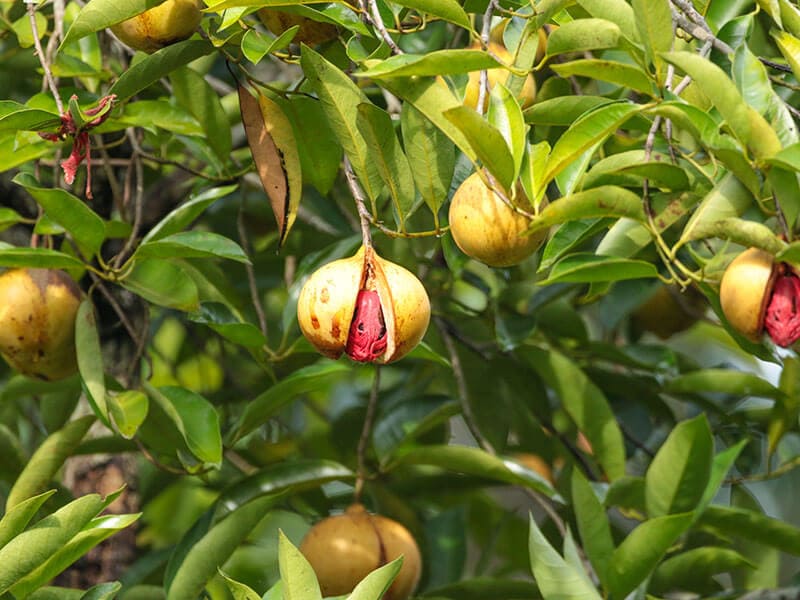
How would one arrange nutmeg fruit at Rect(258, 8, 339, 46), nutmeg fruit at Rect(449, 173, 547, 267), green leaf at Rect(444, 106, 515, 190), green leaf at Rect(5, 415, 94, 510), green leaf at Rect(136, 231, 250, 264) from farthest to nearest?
green leaf at Rect(5, 415, 94, 510), green leaf at Rect(136, 231, 250, 264), nutmeg fruit at Rect(258, 8, 339, 46), nutmeg fruit at Rect(449, 173, 547, 267), green leaf at Rect(444, 106, 515, 190)

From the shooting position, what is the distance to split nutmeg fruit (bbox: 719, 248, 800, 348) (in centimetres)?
90

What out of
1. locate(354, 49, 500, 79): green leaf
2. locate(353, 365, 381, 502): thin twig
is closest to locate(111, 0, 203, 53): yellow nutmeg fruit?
locate(354, 49, 500, 79): green leaf

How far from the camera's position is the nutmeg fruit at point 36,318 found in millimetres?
1277

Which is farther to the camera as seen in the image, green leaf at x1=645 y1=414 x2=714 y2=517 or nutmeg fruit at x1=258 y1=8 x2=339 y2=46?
green leaf at x1=645 y1=414 x2=714 y2=517

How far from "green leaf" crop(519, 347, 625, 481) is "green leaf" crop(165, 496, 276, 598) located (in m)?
0.45

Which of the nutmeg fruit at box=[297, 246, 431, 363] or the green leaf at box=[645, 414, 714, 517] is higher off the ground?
the nutmeg fruit at box=[297, 246, 431, 363]

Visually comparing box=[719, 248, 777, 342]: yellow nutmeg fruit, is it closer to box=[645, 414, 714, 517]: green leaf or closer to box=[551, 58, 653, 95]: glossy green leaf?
box=[551, 58, 653, 95]: glossy green leaf

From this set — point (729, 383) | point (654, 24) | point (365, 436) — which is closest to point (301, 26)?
point (654, 24)

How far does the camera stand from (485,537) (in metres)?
2.33

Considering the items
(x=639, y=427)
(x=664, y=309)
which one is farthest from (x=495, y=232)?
(x=664, y=309)

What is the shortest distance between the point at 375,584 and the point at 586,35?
469 mm

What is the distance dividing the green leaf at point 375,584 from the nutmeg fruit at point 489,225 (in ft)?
0.85

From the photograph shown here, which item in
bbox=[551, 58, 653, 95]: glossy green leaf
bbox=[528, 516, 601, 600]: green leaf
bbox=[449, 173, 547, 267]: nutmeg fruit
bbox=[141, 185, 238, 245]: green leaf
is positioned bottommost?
bbox=[528, 516, 601, 600]: green leaf

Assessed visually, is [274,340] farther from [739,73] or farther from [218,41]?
[739,73]
